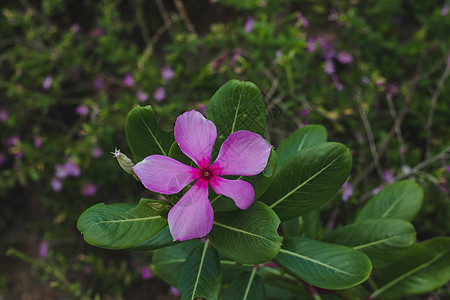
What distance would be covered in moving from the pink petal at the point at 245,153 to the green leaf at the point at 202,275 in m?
0.35

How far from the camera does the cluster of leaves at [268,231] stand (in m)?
0.94

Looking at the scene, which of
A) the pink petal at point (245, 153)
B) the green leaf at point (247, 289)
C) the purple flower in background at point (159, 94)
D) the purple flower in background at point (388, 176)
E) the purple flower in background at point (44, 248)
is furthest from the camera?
the purple flower in background at point (44, 248)

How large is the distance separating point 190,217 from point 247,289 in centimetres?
48

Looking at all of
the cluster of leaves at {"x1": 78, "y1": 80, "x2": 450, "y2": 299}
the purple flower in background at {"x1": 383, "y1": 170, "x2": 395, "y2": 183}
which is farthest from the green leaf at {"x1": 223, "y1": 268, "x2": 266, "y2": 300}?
the purple flower in background at {"x1": 383, "y1": 170, "x2": 395, "y2": 183}

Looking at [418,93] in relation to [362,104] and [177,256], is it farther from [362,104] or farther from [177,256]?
[177,256]

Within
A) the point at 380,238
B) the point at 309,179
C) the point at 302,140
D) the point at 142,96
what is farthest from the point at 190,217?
the point at 142,96

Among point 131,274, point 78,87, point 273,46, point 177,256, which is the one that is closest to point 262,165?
point 177,256

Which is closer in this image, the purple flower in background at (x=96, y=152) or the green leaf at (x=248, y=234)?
the green leaf at (x=248, y=234)

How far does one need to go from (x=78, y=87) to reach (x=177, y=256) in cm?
231

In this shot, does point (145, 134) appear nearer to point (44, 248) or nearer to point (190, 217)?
point (190, 217)

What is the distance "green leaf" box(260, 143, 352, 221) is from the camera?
104 centimetres

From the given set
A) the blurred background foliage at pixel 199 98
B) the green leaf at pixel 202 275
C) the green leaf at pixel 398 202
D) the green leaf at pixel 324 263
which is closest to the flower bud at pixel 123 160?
the green leaf at pixel 202 275

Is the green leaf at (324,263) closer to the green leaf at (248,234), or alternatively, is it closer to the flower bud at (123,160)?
the green leaf at (248,234)

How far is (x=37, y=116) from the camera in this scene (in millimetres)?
3221
